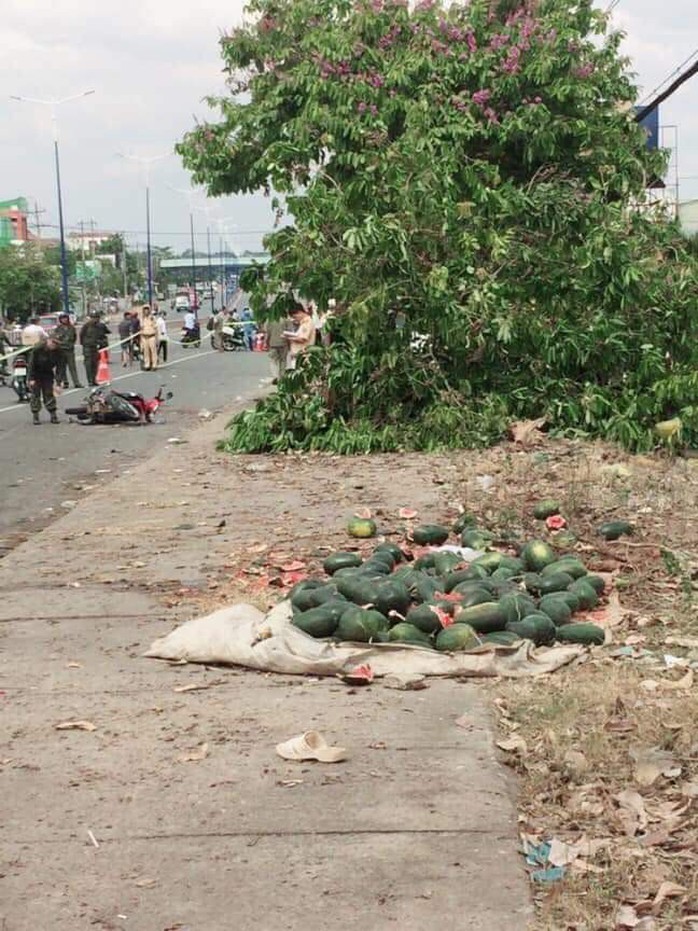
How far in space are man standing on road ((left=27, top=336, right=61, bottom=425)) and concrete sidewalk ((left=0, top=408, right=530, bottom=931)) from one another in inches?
509

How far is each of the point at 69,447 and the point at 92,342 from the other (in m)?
11.1

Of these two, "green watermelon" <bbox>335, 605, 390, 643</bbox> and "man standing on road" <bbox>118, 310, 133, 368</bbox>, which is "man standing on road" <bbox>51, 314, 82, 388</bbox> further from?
"green watermelon" <bbox>335, 605, 390, 643</bbox>

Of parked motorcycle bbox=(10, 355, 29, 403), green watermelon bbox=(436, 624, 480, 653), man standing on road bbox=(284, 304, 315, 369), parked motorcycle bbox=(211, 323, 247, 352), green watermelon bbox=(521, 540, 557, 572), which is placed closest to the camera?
green watermelon bbox=(436, 624, 480, 653)

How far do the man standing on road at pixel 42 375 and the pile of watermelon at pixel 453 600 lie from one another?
13.2 meters

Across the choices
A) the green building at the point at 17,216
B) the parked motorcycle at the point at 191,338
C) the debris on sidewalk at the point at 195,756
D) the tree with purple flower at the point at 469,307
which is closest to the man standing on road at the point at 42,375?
the tree with purple flower at the point at 469,307

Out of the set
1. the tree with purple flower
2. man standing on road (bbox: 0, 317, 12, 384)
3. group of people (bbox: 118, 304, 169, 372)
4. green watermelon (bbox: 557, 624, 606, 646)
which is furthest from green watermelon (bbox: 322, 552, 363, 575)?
group of people (bbox: 118, 304, 169, 372)

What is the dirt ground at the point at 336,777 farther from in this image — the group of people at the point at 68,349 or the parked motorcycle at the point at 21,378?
the parked motorcycle at the point at 21,378

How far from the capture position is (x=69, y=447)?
17.8 meters

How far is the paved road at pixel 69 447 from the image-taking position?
1318 centimetres

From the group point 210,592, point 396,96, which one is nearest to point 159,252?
point 396,96

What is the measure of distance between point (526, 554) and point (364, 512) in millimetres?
2800

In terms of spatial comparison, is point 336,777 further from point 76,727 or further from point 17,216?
point 17,216

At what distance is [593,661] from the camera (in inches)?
253

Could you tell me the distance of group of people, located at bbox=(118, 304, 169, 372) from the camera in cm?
3372
